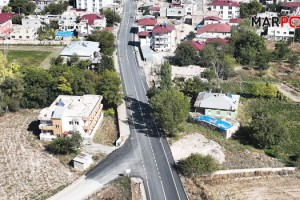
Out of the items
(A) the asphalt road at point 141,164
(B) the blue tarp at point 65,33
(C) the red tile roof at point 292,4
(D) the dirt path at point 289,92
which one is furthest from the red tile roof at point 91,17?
(C) the red tile roof at point 292,4

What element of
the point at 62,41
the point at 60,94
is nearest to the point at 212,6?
the point at 62,41

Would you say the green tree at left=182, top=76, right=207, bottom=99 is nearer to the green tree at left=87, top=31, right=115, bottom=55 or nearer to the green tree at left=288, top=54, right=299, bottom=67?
the green tree at left=288, top=54, right=299, bottom=67

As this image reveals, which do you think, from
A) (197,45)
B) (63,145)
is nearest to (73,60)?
(197,45)

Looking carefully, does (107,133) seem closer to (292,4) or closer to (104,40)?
(104,40)

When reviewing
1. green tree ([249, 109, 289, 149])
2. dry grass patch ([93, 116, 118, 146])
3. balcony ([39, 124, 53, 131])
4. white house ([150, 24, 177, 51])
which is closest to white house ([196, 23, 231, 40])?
white house ([150, 24, 177, 51])

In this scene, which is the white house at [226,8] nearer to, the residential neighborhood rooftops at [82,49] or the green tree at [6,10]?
the residential neighborhood rooftops at [82,49]
